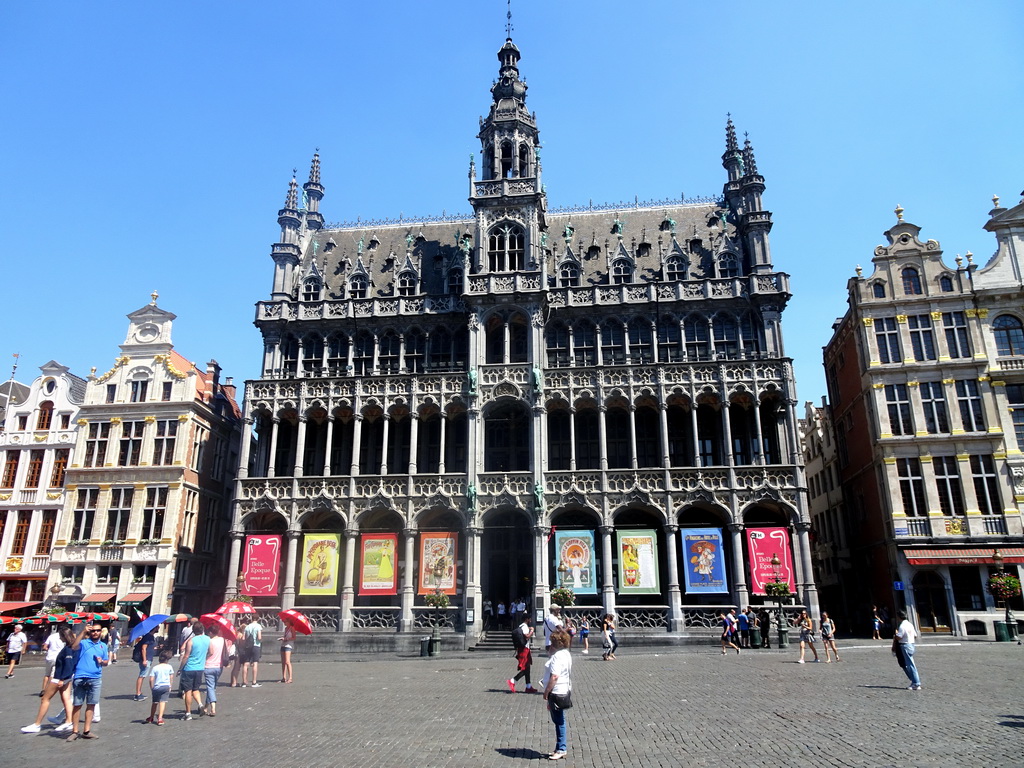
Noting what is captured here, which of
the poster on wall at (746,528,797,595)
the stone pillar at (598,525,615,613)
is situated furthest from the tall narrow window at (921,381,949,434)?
the stone pillar at (598,525,615,613)


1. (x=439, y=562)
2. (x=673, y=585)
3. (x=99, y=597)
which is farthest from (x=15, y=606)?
(x=673, y=585)

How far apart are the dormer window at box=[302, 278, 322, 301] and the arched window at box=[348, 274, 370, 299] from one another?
2274 mm

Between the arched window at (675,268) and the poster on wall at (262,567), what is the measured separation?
97.2 ft

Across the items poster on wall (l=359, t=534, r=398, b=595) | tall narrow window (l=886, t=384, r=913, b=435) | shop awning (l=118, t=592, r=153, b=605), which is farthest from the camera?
shop awning (l=118, t=592, r=153, b=605)

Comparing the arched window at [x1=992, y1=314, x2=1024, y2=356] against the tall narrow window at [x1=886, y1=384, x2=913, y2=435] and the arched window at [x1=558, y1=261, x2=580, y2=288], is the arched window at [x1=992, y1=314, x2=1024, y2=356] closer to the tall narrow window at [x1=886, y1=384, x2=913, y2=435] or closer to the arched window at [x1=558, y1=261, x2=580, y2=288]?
the tall narrow window at [x1=886, y1=384, x2=913, y2=435]

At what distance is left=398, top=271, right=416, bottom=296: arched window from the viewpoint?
1998 inches

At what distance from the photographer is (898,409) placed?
144 feet

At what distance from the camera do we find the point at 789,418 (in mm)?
42969

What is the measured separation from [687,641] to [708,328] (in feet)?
63.3

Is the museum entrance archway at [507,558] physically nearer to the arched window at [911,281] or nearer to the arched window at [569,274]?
the arched window at [569,274]

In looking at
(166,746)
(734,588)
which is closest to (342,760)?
(166,746)

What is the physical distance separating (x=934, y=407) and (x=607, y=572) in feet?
70.9

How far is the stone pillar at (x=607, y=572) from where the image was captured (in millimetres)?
40281

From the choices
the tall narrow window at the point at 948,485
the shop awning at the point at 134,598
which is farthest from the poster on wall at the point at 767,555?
the shop awning at the point at 134,598
